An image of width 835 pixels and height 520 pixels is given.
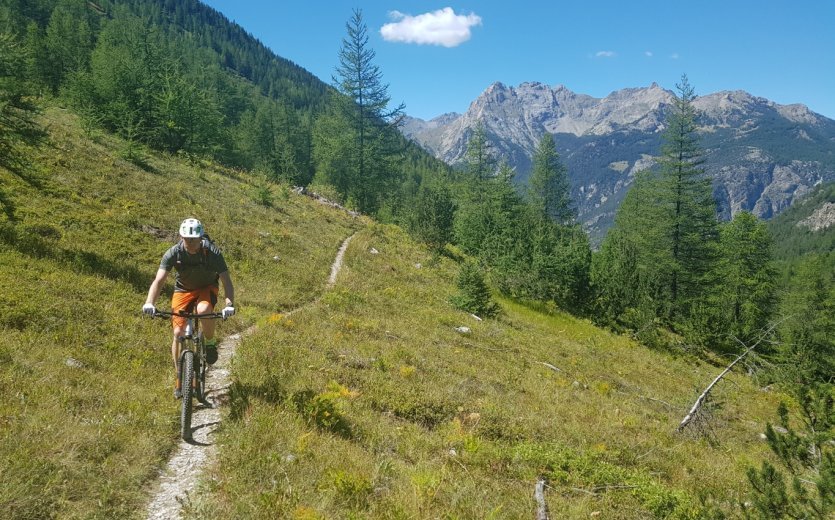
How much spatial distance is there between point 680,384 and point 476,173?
110ft

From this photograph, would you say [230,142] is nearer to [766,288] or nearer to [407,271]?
[407,271]

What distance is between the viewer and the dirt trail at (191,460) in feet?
15.4

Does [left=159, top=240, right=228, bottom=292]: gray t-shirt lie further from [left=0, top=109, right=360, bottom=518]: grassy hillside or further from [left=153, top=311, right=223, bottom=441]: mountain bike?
[left=0, top=109, right=360, bottom=518]: grassy hillside

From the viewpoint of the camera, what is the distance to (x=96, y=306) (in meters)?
9.97

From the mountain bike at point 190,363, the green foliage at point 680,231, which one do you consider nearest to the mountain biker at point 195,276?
the mountain bike at point 190,363

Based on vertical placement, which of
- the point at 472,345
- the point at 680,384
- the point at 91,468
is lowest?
the point at 680,384

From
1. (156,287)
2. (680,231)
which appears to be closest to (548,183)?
(680,231)

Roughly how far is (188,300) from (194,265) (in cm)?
55

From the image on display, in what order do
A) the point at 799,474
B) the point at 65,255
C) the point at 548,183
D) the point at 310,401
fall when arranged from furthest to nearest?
the point at 548,183 < the point at 65,255 < the point at 310,401 < the point at 799,474

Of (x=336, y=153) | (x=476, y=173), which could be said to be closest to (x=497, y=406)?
(x=336, y=153)

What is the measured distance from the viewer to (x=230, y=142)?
58.8 meters

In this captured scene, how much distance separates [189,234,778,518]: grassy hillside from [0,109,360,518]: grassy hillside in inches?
44.0

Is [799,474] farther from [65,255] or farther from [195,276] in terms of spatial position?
[65,255]

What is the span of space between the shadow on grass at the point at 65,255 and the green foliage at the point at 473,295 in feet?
42.2
